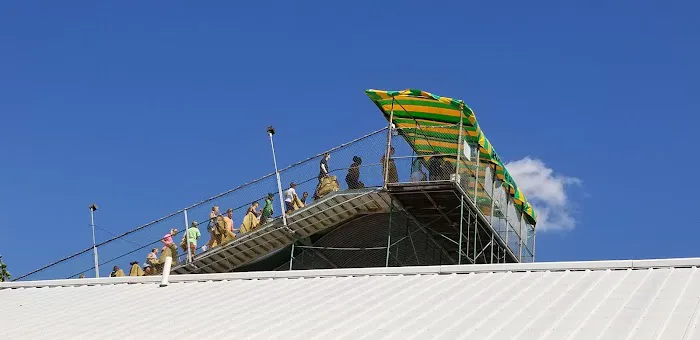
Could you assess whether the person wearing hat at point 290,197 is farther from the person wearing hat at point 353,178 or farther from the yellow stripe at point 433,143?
the yellow stripe at point 433,143

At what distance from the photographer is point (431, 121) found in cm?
3288

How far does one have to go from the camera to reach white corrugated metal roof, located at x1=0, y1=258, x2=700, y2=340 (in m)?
17.3

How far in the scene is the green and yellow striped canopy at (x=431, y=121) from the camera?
105ft

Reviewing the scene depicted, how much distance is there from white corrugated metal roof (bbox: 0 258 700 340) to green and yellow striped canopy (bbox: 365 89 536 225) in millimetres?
9058

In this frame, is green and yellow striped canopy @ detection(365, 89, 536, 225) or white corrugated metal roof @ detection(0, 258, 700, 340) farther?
green and yellow striped canopy @ detection(365, 89, 536, 225)

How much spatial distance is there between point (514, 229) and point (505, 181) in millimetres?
1673

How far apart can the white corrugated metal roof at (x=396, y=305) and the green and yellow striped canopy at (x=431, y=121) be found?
357 inches

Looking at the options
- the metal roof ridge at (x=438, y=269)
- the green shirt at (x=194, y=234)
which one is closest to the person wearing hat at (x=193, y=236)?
the green shirt at (x=194, y=234)

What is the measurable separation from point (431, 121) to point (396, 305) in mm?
13733

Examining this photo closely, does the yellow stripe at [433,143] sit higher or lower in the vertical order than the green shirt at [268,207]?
higher

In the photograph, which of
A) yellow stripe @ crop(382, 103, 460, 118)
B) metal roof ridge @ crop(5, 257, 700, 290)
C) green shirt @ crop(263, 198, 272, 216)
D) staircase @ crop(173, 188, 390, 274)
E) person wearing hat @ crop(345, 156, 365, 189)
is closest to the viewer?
metal roof ridge @ crop(5, 257, 700, 290)

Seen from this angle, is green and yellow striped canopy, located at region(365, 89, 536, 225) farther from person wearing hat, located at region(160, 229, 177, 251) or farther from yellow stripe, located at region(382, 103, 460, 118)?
person wearing hat, located at region(160, 229, 177, 251)

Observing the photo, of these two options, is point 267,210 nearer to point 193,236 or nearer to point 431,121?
point 193,236

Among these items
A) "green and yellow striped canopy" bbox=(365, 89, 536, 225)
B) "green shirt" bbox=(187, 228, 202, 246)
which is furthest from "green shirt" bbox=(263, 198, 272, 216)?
"green and yellow striped canopy" bbox=(365, 89, 536, 225)
